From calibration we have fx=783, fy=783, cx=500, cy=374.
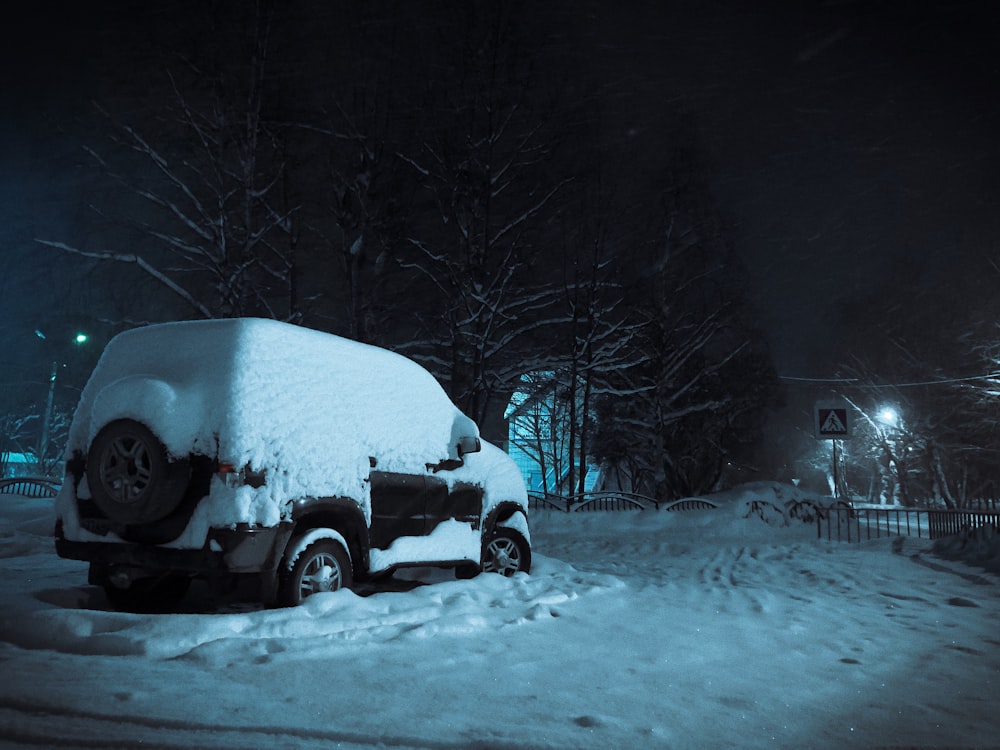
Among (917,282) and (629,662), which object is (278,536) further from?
(917,282)

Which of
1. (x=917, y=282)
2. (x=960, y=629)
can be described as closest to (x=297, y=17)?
(x=960, y=629)

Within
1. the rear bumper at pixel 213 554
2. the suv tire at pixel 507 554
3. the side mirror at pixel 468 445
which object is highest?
the side mirror at pixel 468 445

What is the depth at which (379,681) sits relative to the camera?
4195 mm

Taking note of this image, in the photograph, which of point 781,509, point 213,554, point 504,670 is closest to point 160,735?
point 504,670

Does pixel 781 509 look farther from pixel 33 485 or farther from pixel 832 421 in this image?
pixel 33 485

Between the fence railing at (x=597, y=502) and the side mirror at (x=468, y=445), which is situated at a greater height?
the side mirror at (x=468, y=445)

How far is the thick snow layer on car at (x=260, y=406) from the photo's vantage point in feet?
17.3

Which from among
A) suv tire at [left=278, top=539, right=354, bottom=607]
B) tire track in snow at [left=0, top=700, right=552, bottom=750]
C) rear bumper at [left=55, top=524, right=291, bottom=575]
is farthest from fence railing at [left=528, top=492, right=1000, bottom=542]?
tire track in snow at [left=0, top=700, right=552, bottom=750]

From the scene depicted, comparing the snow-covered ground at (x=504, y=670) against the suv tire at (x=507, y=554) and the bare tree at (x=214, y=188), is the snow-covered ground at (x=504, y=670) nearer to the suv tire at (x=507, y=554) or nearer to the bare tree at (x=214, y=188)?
the suv tire at (x=507, y=554)

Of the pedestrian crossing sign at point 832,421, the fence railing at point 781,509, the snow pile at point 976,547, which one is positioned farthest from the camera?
the fence railing at point 781,509

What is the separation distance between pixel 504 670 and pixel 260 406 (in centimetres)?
248

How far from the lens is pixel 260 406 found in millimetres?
5523

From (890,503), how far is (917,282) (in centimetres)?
2147

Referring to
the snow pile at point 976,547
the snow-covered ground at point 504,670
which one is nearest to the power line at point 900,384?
the snow pile at point 976,547
